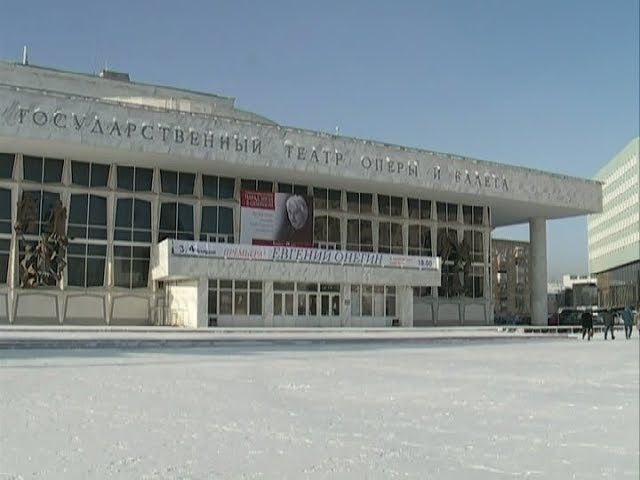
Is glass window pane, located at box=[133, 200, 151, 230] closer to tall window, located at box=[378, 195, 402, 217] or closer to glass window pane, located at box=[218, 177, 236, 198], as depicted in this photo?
glass window pane, located at box=[218, 177, 236, 198]

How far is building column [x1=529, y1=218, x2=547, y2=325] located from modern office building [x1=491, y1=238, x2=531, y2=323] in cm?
5878

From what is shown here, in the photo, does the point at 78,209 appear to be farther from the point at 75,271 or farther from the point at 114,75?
the point at 114,75

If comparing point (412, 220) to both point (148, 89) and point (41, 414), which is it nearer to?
point (148, 89)

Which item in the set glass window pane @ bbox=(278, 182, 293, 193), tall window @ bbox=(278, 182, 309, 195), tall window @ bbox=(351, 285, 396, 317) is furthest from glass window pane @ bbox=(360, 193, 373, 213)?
tall window @ bbox=(351, 285, 396, 317)

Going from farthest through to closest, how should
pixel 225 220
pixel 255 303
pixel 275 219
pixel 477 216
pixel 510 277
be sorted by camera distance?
1. pixel 510 277
2. pixel 477 216
3. pixel 275 219
4. pixel 225 220
5. pixel 255 303

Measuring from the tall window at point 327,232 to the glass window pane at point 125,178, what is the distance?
1110 centimetres

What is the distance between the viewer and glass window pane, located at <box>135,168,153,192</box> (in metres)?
39.9

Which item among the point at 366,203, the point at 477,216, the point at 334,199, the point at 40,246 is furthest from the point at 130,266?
the point at 477,216

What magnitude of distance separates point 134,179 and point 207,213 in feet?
14.3

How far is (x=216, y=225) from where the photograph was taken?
41656mm

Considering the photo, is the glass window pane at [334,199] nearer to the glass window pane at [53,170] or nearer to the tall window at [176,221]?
the tall window at [176,221]

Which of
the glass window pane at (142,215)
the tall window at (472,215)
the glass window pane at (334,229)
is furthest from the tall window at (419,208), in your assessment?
the glass window pane at (142,215)

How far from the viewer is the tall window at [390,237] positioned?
47.3 metres

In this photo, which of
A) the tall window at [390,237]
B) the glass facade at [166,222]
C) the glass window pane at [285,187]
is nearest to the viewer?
the glass facade at [166,222]
